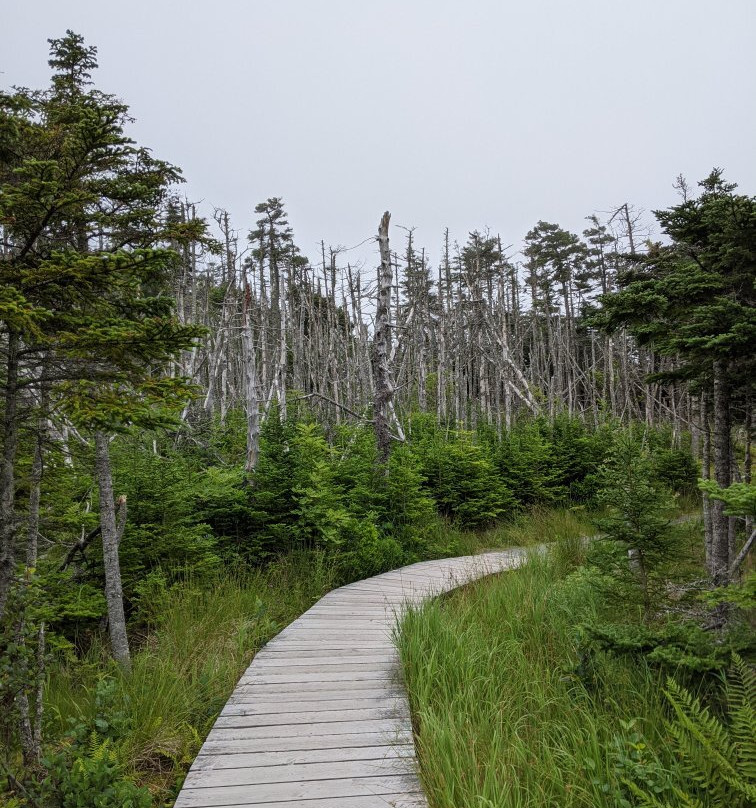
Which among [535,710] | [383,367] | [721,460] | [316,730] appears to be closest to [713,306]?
[721,460]

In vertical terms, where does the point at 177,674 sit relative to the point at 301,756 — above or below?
above

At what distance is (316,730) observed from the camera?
128 inches

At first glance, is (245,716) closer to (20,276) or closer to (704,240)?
(20,276)

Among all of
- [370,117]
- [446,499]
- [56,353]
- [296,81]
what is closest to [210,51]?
[296,81]

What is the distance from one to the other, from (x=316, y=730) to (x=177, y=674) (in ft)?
4.10

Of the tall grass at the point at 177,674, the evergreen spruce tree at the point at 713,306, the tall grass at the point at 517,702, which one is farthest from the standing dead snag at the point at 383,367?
the evergreen spruce tree at the point at 713,306

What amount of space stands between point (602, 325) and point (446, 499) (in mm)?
6899

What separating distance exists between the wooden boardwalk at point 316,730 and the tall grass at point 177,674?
0.19 metres

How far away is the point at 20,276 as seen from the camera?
9.10 ft

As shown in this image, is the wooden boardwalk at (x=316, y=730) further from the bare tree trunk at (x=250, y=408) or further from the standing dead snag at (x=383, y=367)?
the standing dead snag at (x=383, y=367)

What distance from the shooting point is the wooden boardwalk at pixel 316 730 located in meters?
2.61

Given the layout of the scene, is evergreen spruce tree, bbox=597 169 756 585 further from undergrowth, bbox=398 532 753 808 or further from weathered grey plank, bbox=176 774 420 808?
weathered grey plank, bbox=176 774 420 808

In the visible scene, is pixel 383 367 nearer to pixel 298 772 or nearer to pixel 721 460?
pixel 721 460

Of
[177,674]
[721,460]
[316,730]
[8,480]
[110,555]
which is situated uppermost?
[8,480]
